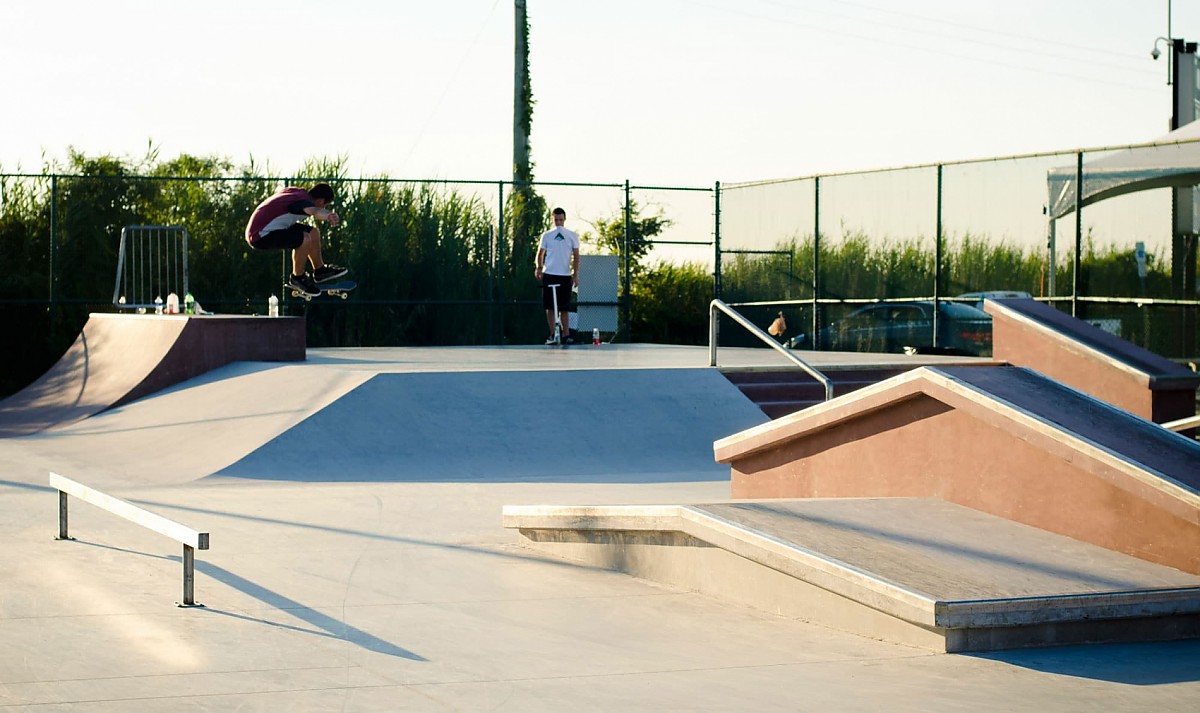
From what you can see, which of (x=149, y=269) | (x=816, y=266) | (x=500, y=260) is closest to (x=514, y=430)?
(x=149, y=269)

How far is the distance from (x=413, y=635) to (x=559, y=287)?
13061 millimetres

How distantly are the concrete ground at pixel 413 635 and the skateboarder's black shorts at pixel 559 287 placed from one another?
8.06m

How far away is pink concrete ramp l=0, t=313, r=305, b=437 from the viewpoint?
16281mm

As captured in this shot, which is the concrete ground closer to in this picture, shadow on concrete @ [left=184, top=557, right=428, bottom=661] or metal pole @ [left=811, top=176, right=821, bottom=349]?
shadow on concrete @ [left=184, top=557, right=428, bottom=661]

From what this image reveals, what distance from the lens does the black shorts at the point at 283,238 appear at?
572 inches

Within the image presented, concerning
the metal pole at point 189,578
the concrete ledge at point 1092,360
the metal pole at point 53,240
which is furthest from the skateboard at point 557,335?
the metal pole at point 189,578

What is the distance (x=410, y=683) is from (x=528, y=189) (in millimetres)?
23074

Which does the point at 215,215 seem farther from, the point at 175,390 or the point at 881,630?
the point at 881,630

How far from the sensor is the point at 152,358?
1666 centimetres

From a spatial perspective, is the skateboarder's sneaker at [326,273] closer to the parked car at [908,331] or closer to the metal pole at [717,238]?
the parked car at [908,331]

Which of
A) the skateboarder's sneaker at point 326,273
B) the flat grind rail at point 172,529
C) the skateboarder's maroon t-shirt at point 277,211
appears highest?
the skateboarder's maroon t-shirt at point 277,211

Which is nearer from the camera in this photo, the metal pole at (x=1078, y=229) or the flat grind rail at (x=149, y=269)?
the metal pole at (x=1078, y=229)

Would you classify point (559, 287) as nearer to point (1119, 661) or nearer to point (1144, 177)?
point (1144, 177)

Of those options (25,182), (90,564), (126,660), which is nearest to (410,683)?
(126,660)
